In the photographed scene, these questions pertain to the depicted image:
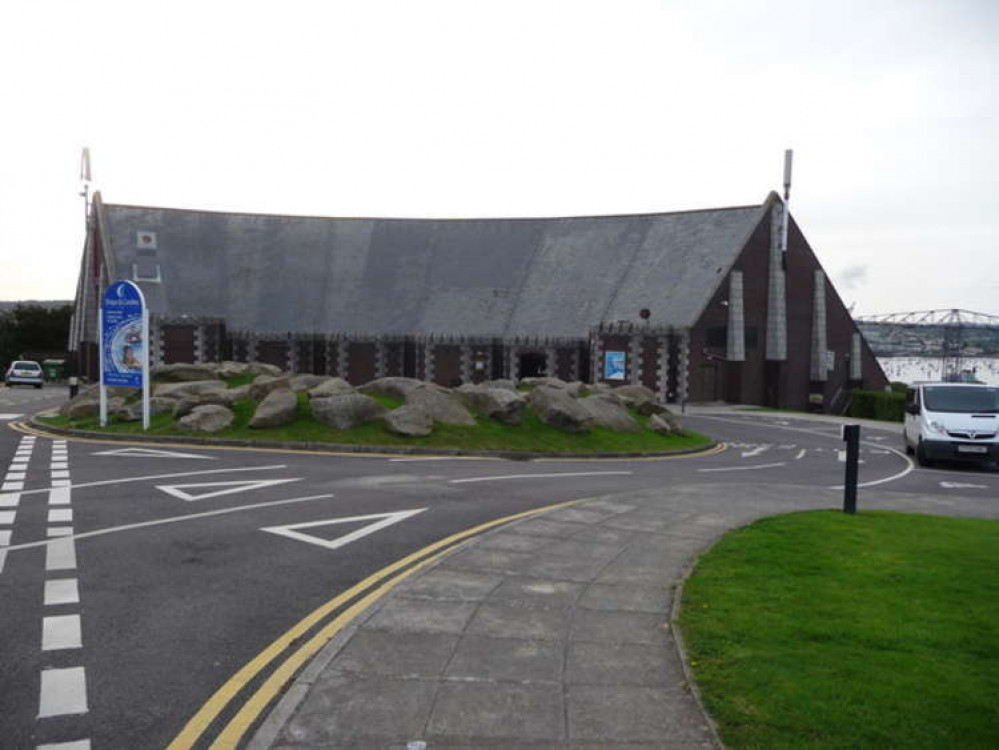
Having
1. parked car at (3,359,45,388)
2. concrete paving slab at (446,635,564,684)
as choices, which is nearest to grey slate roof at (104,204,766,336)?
parked car at (3,359,45,388)

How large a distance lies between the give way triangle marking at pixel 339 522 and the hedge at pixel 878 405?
36.8 metres

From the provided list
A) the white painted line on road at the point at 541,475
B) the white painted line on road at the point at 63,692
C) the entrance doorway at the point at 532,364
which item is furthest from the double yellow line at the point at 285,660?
the entrance doorway at the point at 532,364

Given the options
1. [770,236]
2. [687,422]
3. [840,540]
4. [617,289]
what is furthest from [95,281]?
[840,540]

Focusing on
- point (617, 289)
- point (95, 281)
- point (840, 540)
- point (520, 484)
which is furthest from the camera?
point (95, 281)

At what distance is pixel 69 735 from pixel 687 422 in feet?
108

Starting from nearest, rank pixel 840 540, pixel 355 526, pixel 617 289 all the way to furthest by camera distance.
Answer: pixel 840 540 < pixel 355 526 < pixel 617 289

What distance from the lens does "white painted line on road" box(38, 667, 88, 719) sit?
5.10 metres

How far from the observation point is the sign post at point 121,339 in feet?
74.9

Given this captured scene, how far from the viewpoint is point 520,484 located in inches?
596

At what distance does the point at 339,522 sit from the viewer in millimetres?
11055

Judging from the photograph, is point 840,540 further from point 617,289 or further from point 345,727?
point 617,289

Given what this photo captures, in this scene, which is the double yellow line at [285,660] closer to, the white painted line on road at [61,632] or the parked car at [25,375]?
the white painted line on road at [61,632]

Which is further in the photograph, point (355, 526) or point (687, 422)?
point (687, 422)

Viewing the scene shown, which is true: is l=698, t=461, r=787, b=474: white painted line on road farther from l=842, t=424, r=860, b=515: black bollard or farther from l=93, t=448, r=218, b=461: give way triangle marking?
l=93, t=448, r=218, b=461: give way triangle marking
